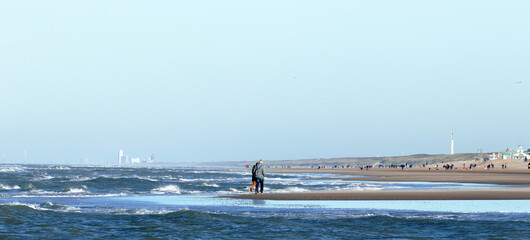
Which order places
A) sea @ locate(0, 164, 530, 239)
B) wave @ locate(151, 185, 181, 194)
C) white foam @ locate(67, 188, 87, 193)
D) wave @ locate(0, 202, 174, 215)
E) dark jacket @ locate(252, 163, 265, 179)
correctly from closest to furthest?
sea @ locate(0, 164, 530, 239) → wave @ locate(0, 202, 174, 215) → dark jacket @ locate(252, 163, 265, 179) → wave @ locate(151, 185, 181, 194) → white foam @ locate(67, 188, 87, 193)

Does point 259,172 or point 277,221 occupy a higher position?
point 259,172

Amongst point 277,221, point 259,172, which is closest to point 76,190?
point 259,172

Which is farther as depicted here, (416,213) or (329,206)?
(329,206)

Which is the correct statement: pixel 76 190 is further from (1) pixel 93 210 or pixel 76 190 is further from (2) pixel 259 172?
(1) pixel 93 210

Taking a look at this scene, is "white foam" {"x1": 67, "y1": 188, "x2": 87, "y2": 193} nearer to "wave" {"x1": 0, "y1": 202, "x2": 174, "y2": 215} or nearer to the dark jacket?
the dark jacket

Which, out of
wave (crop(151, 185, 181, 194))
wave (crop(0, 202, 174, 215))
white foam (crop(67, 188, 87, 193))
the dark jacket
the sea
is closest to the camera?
the sea

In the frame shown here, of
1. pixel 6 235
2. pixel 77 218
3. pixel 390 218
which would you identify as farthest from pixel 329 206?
pixel 6 235

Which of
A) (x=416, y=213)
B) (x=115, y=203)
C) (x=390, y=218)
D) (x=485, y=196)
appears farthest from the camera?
(x=485, y=196)

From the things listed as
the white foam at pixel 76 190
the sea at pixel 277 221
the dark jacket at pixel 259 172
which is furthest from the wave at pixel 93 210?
the white foam at pixel 76 190

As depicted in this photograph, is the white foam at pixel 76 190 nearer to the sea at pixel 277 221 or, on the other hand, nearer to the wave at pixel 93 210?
the sea at pixel 277 221

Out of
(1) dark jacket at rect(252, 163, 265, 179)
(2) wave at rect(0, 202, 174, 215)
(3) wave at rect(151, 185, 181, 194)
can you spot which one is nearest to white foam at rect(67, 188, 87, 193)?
(3) wave at rect(151, 185, 181, 194)

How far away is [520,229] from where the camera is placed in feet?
57.2

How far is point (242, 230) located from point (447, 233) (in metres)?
5.51

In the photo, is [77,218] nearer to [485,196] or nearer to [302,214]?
[302,214]
